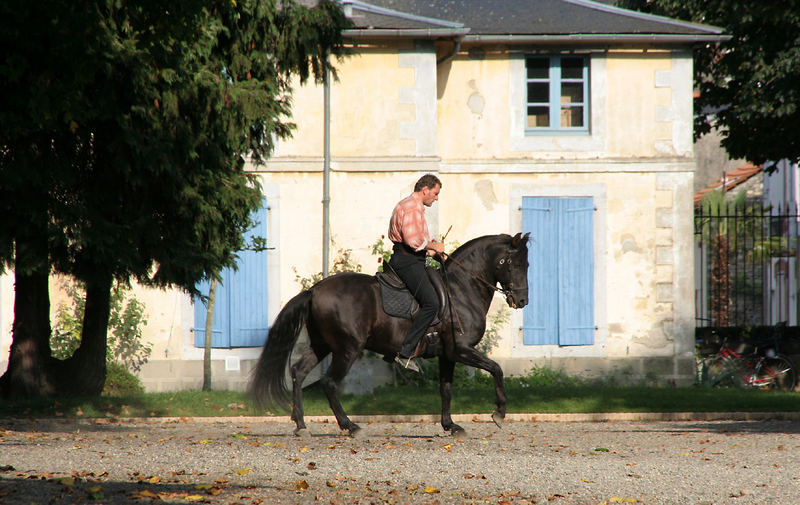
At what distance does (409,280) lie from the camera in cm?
1037

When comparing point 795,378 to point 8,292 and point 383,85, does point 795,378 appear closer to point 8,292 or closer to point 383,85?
point 383,85

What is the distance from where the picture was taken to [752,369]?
19.1 m

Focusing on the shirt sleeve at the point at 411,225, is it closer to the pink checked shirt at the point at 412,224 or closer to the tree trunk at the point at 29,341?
the pink checked shirt at the point at 412,224

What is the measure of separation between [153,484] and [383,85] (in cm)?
1251

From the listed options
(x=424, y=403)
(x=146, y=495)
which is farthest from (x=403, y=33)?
(x=146, y=495)

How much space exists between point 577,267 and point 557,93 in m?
3.34

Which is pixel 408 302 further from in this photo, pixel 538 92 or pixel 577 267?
pixel 538 92

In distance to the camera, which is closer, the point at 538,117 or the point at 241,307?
the point at 241,307

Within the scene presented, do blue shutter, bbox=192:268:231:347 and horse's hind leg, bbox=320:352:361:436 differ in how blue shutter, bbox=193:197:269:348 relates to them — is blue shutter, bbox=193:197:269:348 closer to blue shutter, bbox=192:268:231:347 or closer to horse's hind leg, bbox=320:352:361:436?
blue shutter, bbox=192:268:231:347

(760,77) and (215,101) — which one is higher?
(760,77)

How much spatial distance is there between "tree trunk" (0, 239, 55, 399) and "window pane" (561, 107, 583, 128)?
1016cm

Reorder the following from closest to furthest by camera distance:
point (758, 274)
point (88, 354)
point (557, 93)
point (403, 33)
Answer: point (88, 354) < point (403, 33) < point (557, 93) < point (758, 274)

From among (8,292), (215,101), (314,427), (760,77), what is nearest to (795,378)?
(760,77)

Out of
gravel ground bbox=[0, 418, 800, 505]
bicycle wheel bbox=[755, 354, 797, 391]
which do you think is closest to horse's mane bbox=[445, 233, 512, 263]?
gravel ground bbox=[0, 418, 800, 505]
